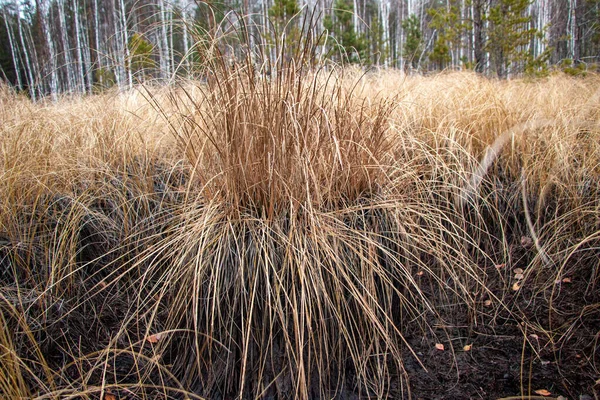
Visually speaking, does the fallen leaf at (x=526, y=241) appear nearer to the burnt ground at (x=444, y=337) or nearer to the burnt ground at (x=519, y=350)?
the burnt ground at (x=444, y=337)

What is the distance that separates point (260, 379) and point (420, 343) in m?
0.83

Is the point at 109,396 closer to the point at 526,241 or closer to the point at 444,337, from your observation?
the point at 444,337

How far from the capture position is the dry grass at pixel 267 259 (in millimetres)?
1557

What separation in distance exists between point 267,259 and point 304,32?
4755mm

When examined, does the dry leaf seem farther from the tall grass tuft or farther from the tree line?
the tree line

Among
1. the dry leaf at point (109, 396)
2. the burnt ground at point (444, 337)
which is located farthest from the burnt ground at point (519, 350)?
the dry leaf at point (109, 396)

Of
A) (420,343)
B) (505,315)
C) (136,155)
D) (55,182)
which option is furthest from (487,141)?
(55,182)

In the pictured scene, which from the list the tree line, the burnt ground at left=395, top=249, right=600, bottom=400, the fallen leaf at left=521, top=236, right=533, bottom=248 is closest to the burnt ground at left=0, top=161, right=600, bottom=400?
the burnt ground at left=395, top=249, right=600, bottom=400

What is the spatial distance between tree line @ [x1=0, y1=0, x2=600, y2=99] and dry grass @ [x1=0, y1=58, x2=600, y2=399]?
0.31m

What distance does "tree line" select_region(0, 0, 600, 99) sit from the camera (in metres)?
1.98

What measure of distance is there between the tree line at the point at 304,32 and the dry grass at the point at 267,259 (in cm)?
31

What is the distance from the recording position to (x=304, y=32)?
5484mm

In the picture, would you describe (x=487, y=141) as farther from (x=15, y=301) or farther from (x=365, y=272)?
(x=15, y=301)

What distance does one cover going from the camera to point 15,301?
1.66 metres
